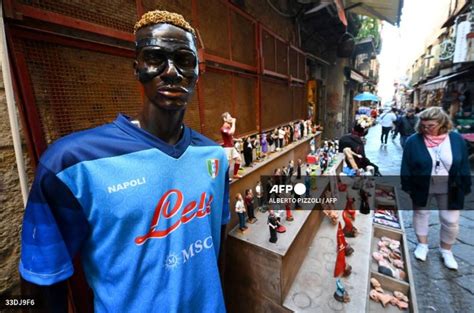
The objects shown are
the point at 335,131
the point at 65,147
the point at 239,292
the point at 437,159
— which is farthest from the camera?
the point at 335,131

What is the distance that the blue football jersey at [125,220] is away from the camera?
0.86 m

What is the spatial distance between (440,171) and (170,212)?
11.9ft

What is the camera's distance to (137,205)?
0.98 metres

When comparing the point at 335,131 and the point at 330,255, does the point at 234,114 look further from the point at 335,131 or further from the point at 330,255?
the point at 335,131

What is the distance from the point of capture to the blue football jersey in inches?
33.7

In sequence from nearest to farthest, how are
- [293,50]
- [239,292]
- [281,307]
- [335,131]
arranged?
[281,307] < [239,292] < [293,50] < [335,131]

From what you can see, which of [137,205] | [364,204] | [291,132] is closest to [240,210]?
[137,205]

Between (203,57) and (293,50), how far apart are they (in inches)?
149

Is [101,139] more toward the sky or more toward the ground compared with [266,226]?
more toward the sky

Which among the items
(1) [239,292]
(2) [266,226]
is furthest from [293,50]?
(1) [239,292]

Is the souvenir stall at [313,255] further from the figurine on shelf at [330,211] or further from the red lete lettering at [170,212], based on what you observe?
the red lete lettering at [170,212]

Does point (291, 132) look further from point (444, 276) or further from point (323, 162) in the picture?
point (444, 276)

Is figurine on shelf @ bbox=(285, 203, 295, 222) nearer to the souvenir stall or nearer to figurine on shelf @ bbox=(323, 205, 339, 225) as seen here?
the souvenir stall

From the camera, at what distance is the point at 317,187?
3498mm
